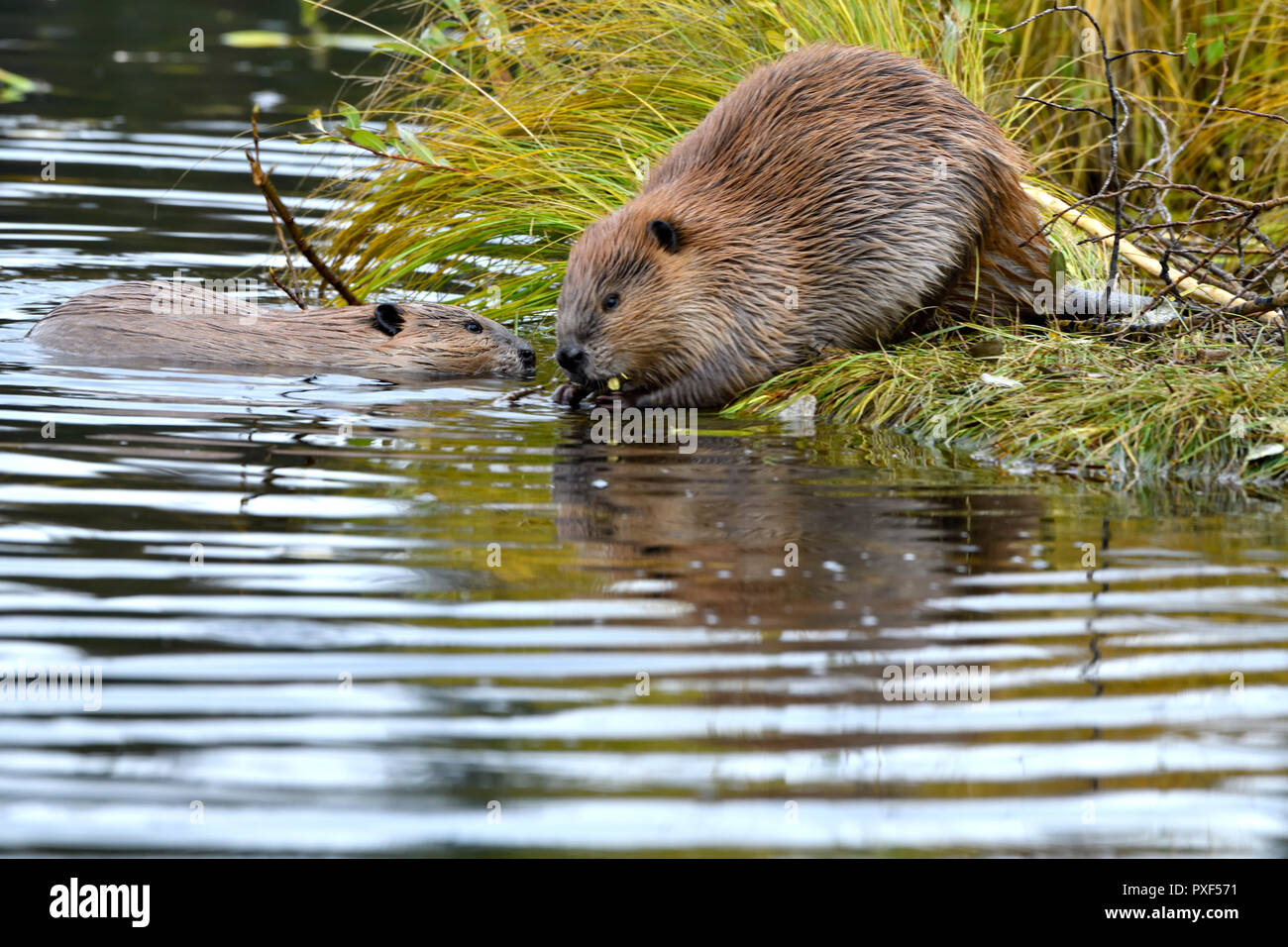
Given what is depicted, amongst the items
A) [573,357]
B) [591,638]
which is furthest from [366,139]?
[591,638]

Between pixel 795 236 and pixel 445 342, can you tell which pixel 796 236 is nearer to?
pixel 795 236

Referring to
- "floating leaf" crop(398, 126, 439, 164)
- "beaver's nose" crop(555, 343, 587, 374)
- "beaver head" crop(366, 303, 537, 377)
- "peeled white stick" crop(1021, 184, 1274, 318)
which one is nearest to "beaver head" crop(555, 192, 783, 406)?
"beaver's nose" crop(555, 343, 587, 374)

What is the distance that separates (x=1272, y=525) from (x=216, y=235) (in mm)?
5872

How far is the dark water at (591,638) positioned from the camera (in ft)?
8.93

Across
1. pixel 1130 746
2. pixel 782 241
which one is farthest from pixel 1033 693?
pixel 782 241

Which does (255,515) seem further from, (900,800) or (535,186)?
(535,186)

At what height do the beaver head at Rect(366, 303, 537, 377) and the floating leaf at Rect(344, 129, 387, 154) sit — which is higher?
the floating leaf at Rect(344, 129, 387, 154)

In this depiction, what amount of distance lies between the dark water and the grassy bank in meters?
0.30

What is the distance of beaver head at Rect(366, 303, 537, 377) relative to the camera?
6.20 metres

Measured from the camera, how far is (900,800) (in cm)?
278

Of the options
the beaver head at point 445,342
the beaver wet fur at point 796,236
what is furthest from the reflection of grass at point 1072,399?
the beaver head at point 445,342

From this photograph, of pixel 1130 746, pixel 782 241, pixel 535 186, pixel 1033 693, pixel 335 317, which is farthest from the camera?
pixel 535 186

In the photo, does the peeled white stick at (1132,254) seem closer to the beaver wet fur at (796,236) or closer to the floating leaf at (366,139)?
the beaver wet fur at (796,236)

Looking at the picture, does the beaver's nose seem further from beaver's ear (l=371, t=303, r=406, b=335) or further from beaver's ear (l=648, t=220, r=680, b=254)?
beaver's ear (l=371, t=303, r=406, b=335)
